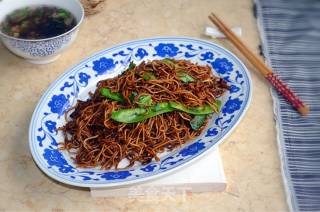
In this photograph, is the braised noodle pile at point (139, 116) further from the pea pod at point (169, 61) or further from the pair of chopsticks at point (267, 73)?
the pair of chopsticks at point (267, 73)

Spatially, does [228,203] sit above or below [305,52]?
below

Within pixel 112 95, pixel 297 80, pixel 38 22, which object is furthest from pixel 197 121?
pixel 38 22

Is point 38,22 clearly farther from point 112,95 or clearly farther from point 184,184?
point 184,184

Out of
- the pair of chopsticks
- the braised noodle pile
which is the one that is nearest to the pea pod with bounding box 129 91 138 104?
the braised noodle pile

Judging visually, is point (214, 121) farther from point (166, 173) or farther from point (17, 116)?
point (17, 116)

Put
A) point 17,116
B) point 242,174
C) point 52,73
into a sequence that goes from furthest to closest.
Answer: point 52,73, point 17,116, point 242,174

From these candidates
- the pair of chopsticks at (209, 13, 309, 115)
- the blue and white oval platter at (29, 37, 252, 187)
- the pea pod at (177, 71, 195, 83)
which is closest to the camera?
the blue and white oval platter at (29, 37, 252, 187)

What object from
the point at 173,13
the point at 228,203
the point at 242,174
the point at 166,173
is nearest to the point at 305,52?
the point at 173,13

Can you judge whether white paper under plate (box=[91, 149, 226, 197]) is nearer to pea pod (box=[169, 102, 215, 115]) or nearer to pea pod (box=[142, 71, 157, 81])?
pea pod (box=[169, 102, 215, 115])
